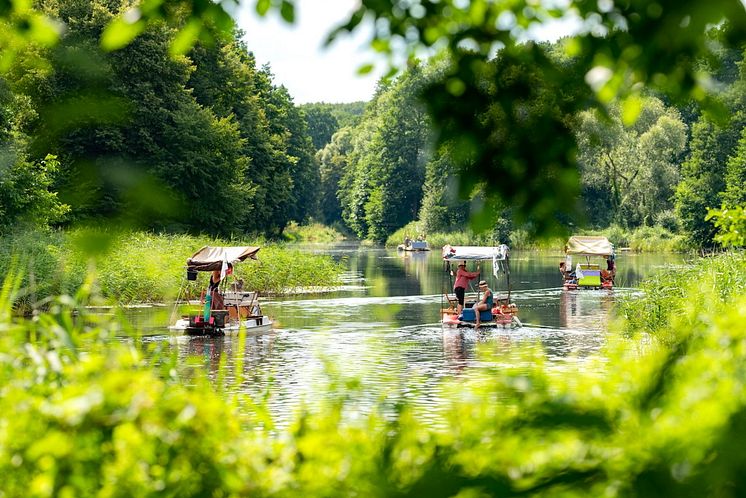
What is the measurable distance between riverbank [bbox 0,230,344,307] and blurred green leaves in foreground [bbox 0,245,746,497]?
15985 mm

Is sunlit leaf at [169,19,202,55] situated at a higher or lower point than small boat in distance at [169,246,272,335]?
higher

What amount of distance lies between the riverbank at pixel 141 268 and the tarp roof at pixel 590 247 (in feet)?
34.6

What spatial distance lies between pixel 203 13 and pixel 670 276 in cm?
2123

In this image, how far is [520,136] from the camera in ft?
16.7

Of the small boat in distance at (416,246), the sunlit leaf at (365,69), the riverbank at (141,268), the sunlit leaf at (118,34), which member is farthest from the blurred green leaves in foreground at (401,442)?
the small boat in distance at (416,246)

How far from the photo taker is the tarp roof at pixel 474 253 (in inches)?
1255

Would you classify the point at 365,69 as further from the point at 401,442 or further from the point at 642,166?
the point at 642,166

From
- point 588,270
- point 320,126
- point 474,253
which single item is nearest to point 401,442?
point 474,253

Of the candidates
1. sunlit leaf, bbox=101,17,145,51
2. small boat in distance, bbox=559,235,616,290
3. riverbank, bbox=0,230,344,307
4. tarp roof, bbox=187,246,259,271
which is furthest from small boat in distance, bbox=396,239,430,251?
sunlit leaf, bbox=101,17,145,51

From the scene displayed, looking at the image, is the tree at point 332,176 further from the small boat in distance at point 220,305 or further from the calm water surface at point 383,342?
the small boat in distance at point 220,305

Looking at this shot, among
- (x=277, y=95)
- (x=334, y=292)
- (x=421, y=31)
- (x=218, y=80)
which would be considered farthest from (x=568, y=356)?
(x=277, y=95)

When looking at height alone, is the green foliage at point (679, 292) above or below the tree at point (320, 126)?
below

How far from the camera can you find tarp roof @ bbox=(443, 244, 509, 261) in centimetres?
3188

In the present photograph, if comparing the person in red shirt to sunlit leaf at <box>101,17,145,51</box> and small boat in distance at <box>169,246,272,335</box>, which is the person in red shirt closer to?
small boat in distance at <box>169,246,272,335</box>
